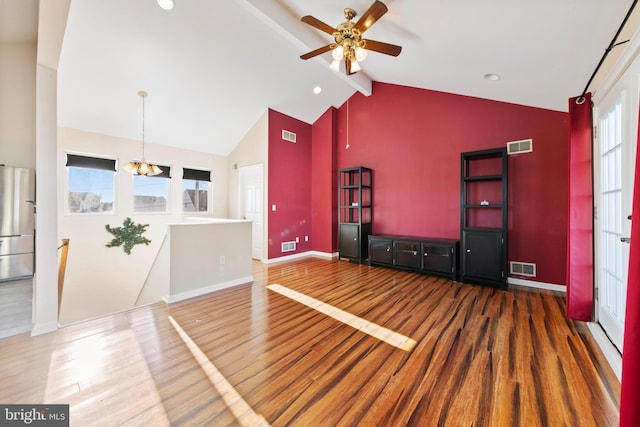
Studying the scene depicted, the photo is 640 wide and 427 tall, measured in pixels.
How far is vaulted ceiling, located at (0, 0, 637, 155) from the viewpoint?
2104mm

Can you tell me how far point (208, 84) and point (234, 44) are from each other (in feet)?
3.26

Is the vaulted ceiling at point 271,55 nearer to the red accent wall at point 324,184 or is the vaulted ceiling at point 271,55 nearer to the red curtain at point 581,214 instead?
the red curtain at point 581,214

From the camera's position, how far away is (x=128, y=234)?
5.12 meters

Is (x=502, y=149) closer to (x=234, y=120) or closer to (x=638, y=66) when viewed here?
(x=638, y=66)

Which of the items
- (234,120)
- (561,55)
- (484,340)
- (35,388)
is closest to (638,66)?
(561,55)

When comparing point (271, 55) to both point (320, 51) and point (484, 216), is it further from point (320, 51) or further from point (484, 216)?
point (484, 216)

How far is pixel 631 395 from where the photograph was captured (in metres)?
1.01

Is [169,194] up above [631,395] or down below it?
above

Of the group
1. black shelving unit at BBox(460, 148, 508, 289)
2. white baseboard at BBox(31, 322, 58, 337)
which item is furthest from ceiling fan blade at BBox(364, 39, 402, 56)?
white baseboard at BBox(31, 322, 58, 337)

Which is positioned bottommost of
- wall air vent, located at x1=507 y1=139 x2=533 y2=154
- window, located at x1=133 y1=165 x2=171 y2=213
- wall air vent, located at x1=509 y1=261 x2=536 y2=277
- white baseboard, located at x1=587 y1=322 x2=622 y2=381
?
white baseboard, located at x1=587 y1=322 x2=622 y2=381

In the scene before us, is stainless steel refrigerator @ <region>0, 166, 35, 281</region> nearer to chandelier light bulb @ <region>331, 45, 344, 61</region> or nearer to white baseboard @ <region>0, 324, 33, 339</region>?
white baseboard @ <region>0, 324, 33, 339</region>

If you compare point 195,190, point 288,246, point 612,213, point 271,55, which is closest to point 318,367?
point 612,213

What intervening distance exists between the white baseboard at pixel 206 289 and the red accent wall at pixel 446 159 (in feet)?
8.76

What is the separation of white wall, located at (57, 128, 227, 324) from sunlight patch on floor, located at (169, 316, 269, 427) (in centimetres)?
267
